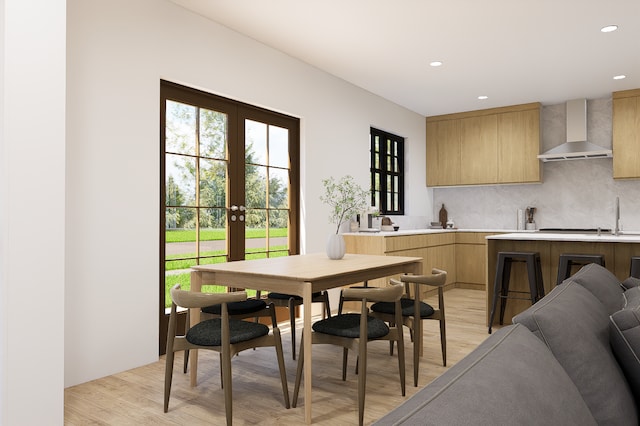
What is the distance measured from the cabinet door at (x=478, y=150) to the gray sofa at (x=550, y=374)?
5.51 meters

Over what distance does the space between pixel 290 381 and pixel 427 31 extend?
3.18m

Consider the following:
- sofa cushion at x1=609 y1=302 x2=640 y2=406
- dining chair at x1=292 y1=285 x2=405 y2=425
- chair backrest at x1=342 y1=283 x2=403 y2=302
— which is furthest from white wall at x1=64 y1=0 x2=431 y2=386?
sofa cushion at x1=609 y1=302 x2=640 y2=406

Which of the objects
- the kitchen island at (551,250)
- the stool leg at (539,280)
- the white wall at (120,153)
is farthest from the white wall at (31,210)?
the stool leg at (539,280)

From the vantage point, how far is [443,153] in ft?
24.9

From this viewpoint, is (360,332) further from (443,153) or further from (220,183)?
(443,153)

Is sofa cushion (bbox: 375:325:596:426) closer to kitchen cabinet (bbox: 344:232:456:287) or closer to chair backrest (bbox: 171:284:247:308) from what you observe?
chair backrest (bbox: 171:284:247:308)

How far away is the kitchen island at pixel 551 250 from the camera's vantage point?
4160 millimetres

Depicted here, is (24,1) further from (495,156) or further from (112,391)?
(495,156)

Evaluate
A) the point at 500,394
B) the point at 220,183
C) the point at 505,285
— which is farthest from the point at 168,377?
the point at 505,285

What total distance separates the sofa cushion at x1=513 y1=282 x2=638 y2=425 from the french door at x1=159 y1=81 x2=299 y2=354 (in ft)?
10.1

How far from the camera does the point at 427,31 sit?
4207 mm

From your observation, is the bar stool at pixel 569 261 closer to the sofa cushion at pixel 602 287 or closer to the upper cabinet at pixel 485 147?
the sofa cushion at pixel 602 287

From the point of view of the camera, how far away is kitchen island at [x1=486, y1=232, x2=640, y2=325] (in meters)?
4.16

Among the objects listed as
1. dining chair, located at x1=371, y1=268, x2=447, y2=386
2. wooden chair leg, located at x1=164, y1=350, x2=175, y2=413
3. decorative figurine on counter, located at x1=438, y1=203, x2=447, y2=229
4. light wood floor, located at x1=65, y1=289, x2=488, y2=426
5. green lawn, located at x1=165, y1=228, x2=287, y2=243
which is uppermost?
decorative figurine on counter, located at x1=438, y1=203, x2=447, y2=229
